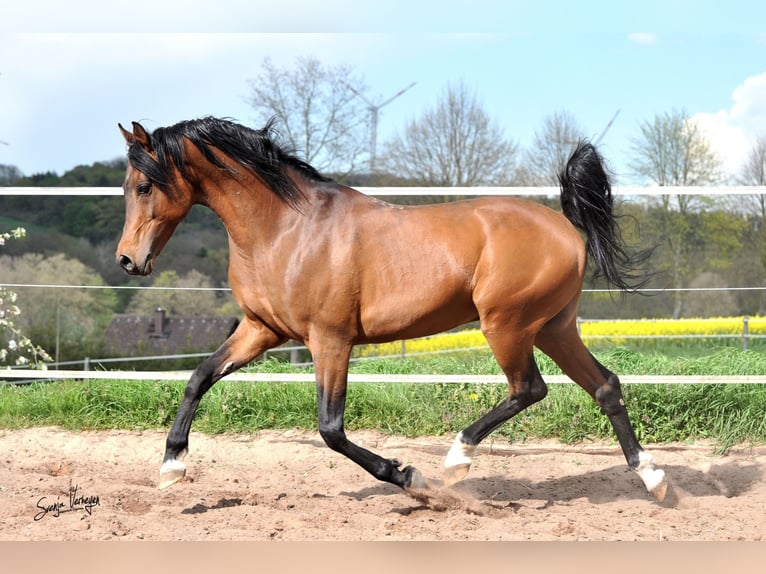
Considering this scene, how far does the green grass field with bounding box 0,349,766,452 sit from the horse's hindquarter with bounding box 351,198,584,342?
6.19ft

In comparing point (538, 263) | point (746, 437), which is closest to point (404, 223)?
point (538, 263)

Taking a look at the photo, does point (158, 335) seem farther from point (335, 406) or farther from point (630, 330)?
point (335, 406)

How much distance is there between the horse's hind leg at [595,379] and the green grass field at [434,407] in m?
1.26

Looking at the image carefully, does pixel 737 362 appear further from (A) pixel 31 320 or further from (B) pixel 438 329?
(A) pixel 31 320

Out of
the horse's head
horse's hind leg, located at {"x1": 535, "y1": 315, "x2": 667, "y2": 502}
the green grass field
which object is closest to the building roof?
the green grass field

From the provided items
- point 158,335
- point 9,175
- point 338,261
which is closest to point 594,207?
point 338,261

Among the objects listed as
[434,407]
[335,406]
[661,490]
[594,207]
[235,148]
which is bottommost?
[661,490]

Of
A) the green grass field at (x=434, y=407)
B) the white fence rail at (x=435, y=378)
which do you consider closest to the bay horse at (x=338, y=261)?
the white fence rail at (x=435, y=378)

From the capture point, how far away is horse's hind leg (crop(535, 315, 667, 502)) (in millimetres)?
4107

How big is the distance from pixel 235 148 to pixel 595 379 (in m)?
2.27

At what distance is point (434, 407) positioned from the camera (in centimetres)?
573

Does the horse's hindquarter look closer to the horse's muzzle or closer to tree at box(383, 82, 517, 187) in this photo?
the horse's muzzle

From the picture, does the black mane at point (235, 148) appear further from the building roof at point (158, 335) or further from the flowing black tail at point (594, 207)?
the building roof at point (158, 335)

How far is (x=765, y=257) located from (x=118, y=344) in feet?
37.6
